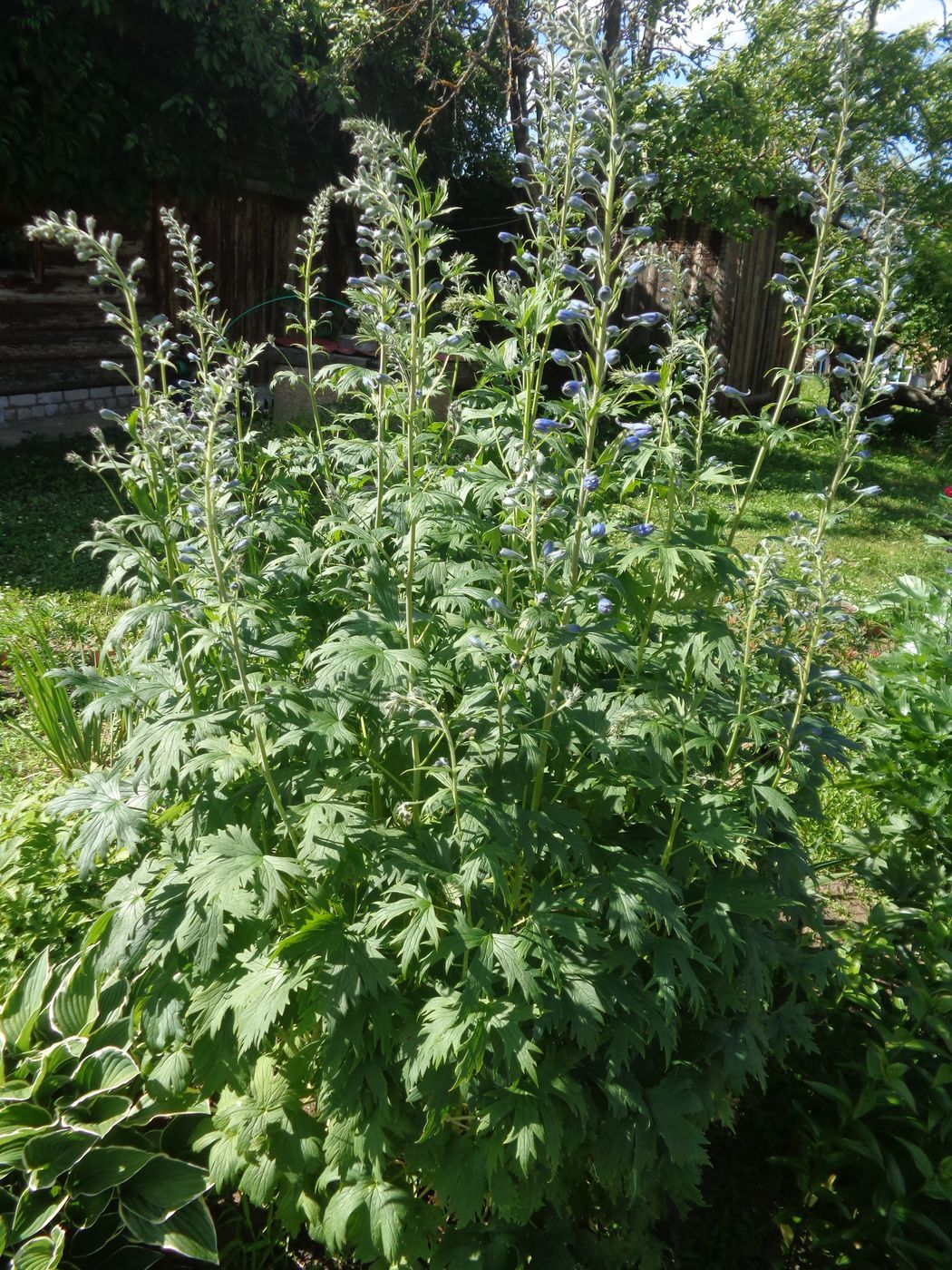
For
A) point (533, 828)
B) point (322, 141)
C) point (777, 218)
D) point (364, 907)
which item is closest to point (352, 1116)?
point (364, 907)

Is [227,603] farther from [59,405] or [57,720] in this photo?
[59,405]

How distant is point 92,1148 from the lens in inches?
95.4

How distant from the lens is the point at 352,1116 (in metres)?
2.20

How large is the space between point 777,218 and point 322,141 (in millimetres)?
7868

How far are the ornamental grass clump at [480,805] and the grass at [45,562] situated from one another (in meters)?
1.22

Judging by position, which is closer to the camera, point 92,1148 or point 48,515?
point 92,1148

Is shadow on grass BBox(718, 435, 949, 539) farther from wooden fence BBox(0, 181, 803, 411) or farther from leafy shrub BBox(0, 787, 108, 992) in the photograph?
leafy shrub BBox(0, 787, 108, 992)

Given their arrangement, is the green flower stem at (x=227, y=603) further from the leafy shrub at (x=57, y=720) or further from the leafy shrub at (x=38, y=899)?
the leafy shrub at (x=57, y=720)

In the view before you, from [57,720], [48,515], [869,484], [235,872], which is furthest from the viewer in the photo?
[869,484]

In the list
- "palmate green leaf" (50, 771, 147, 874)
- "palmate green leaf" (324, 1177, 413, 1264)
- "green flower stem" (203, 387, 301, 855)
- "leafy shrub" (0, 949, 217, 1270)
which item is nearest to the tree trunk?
"green flower stem" (203, 387, 301, 855)

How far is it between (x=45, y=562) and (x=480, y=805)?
18.5ft

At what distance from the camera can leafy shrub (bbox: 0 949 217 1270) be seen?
7.72 feet

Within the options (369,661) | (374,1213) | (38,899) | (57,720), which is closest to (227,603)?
(369,661)

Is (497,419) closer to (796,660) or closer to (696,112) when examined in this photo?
(796,660)
